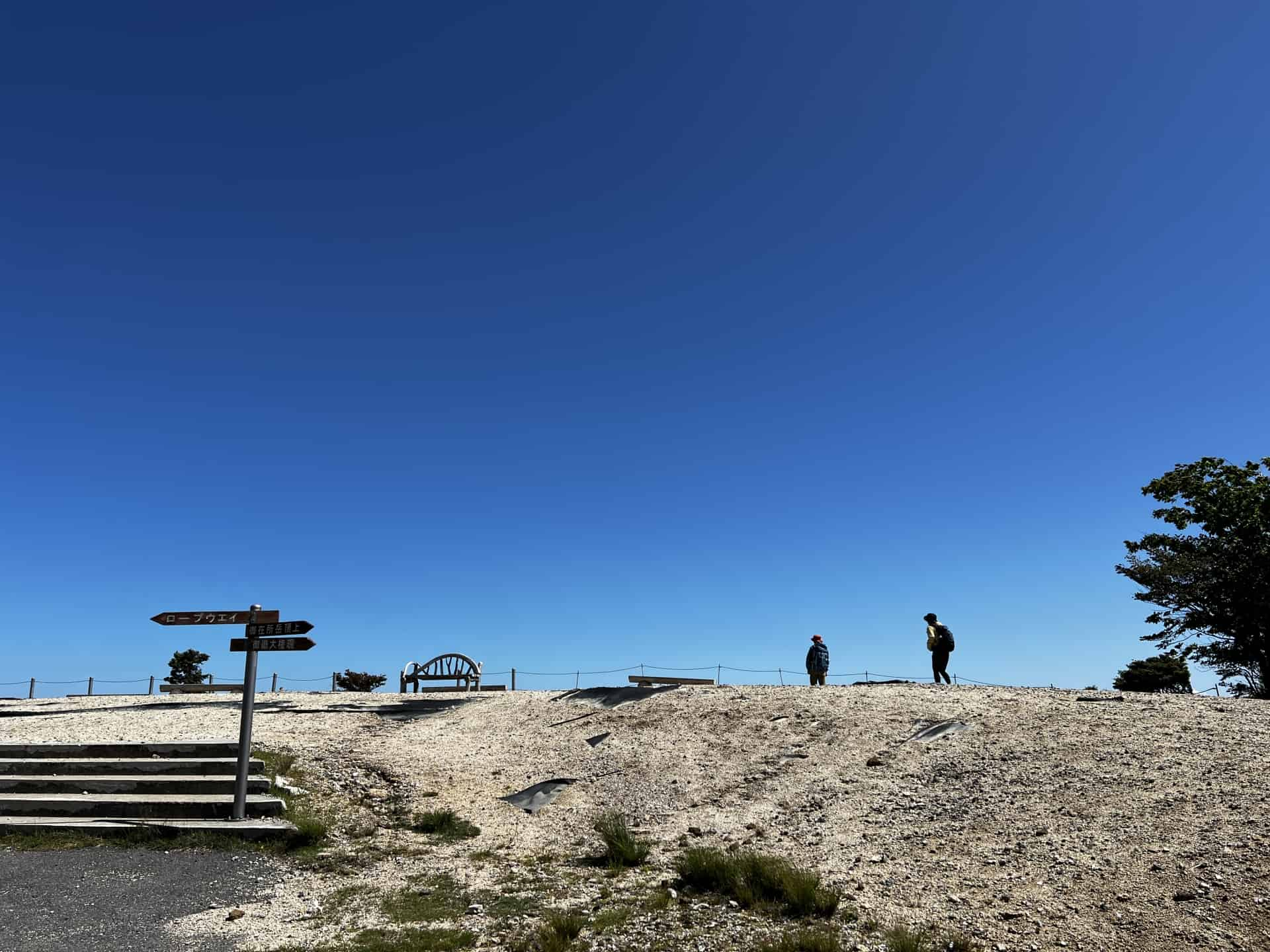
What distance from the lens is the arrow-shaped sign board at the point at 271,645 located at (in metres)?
14.1

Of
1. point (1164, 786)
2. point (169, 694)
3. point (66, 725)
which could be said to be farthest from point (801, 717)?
point (169, 694)

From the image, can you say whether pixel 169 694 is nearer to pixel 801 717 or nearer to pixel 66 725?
pixel 66 725

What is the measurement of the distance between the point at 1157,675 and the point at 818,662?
24.2 metres

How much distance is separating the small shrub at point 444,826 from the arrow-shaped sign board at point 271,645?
3.71 m

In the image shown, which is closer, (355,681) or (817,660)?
(817,660)

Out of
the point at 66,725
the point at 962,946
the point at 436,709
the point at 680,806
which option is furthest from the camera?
the point at 436,709

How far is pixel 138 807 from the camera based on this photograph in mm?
13648

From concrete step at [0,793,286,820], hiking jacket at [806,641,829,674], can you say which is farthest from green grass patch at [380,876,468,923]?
hiking jacket at [806,641,829,674]

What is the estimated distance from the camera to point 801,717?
59.5 feet

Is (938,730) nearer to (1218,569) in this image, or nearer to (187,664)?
(1218,569)

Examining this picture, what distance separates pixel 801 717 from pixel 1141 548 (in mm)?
23292

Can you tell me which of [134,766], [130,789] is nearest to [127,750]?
[134,766]

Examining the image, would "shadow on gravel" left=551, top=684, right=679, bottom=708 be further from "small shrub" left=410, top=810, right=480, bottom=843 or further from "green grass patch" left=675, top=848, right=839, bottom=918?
"green grass patch" left=675, top=848, right=839, bottom=918

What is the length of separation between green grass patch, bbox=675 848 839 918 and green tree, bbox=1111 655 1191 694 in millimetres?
33370
